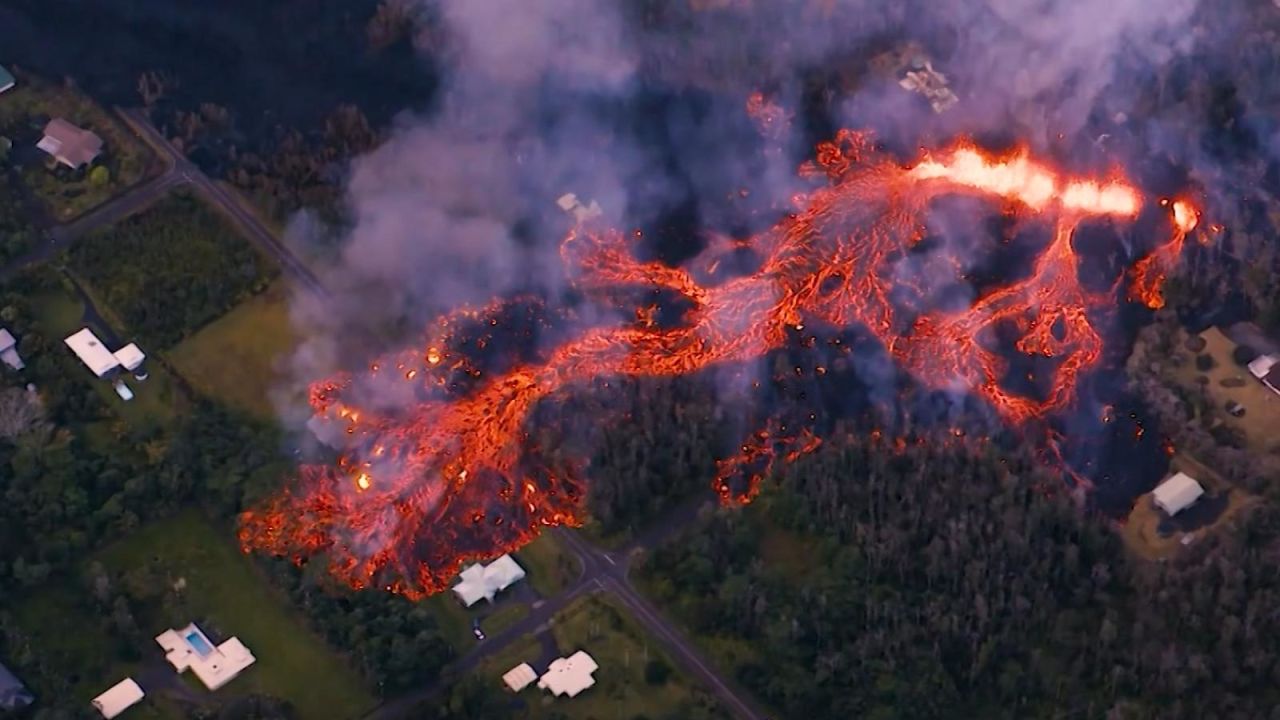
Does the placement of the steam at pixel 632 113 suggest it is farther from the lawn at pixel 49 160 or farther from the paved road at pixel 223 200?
the lawn at pixel 49 160

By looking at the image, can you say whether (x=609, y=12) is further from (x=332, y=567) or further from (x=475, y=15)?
(x=332, y=567)

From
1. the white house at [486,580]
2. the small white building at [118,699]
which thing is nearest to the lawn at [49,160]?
the small white building at [118,699]

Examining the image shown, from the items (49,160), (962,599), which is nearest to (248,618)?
(962,599)

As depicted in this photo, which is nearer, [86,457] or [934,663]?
[934,663]

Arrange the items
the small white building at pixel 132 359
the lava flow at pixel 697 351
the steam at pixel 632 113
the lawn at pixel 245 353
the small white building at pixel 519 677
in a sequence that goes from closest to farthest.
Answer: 1. the small white building at pixel 519 677
2. the lava flow at pixel 697 351
3. the lawn at pixel 245 353
4. the small white building at pixel 132 359
5. the steam at pixel 632 113

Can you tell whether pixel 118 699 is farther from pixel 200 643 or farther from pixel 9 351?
pixel 9 351

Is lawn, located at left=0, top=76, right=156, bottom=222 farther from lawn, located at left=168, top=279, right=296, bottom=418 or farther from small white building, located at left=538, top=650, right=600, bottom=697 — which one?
small white building, located at left=538, top=650, right=600, bottom=697

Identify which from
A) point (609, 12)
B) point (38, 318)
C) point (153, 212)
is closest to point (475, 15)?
point (609, 12)
